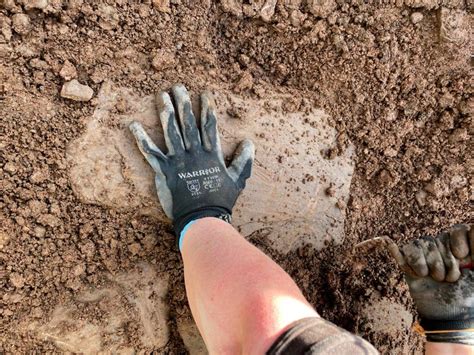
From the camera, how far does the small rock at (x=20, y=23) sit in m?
1.41

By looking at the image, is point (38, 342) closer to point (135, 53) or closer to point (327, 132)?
point (135, 53)

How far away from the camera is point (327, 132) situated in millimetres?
1695

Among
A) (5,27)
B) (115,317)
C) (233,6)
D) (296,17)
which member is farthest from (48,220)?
(296,17)

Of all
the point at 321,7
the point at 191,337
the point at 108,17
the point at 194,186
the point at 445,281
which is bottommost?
the point at 191,337

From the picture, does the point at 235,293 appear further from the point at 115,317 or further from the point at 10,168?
the point at 10,168

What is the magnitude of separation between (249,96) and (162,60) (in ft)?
1.07

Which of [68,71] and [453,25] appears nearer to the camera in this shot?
[68,71]

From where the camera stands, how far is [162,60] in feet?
5.03

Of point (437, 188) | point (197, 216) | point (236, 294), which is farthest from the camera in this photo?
point (437, 188)

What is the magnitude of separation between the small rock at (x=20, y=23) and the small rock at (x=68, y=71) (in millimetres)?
152

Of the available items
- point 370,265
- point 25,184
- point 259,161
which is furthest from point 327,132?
point 25,184

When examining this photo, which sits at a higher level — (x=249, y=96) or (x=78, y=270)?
(x=249, y=96)

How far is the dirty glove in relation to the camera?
1.43 meters

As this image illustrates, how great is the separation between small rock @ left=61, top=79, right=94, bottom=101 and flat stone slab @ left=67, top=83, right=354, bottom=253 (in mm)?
39
